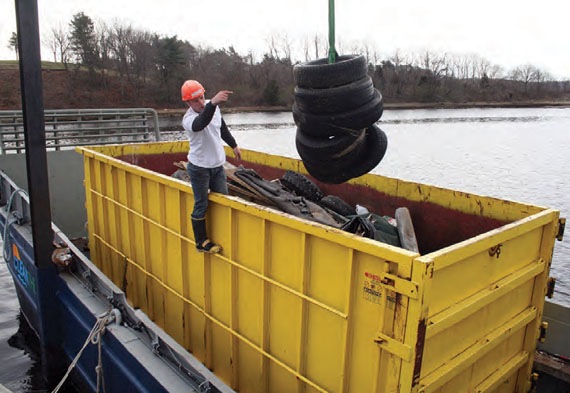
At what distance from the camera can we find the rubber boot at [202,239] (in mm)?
3809

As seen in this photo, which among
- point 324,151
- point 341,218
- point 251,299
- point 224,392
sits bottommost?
point 224,392

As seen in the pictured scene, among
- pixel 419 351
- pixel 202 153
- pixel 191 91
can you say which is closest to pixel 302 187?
pixel 202 153

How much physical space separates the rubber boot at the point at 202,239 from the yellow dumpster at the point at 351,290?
78 millimetres

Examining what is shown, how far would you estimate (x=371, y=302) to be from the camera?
2.65m

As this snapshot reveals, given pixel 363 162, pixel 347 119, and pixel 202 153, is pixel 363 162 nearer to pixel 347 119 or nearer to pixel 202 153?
pixel 347 119

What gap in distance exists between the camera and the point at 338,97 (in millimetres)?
3182

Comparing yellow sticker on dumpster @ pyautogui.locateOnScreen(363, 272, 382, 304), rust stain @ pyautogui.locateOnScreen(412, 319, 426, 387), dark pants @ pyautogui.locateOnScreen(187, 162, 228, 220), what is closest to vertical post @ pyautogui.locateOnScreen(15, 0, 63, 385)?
dark pants @ pyautogui.locateOnScreen(187, 162, 228, 220)

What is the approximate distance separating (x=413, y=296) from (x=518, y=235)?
1.21m

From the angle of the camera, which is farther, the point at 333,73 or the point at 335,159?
the point at 335,159

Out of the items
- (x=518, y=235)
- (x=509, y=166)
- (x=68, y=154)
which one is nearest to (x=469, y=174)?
(x=509, y=166)

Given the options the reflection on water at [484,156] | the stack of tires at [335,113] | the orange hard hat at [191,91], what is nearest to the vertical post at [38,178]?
the orange hard hat at [191,91]

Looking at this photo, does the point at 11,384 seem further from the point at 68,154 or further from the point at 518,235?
the point at 518,235

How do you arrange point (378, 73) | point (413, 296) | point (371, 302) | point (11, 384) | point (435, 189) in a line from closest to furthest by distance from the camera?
point (413, 296), point (371, 302), point (435, 189), point (11, 384), point (378, 73)

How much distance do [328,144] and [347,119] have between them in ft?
0.82
